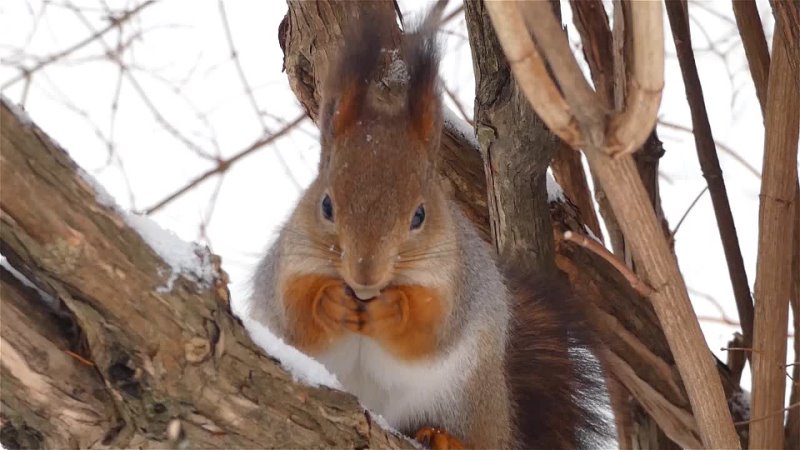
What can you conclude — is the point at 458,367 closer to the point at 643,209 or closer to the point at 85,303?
the point at 643,209

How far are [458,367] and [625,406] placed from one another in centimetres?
67

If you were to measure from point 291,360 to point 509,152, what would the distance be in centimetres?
77

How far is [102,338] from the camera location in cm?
115

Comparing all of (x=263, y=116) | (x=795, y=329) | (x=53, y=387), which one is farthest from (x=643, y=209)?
(x=263, y=116)

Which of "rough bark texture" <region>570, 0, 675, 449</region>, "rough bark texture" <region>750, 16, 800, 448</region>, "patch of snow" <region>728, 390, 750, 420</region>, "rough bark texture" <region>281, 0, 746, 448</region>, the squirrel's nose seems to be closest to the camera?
"rough bark texture" <region>570, 0, 675, 449</region>

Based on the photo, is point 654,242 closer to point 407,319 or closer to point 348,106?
point 407,319

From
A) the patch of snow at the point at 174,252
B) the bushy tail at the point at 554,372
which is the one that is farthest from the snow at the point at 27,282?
the bushy tail at the point at 554,372

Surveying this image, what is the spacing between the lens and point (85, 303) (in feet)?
3.72

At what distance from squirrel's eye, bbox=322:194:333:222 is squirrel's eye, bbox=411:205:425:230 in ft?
0.36

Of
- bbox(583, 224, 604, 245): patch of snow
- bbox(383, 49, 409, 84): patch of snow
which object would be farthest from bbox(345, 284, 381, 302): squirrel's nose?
bbox(583, 224, 604, 245): patch of snow

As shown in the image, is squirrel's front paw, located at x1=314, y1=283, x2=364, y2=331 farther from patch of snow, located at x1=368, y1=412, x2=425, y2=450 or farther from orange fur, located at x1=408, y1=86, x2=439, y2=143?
orange fur, located at x1=408, y1=86, x2=439, y2=143

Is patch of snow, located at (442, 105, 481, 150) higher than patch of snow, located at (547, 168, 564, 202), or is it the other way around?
patch of snow, located at (442, 105, 481, 150)

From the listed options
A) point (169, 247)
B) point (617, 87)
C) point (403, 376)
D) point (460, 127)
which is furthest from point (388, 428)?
point (460, 127)

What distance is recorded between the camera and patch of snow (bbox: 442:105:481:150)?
7.45 feet
